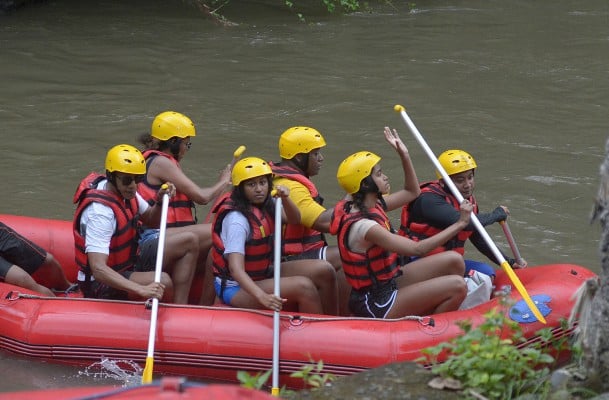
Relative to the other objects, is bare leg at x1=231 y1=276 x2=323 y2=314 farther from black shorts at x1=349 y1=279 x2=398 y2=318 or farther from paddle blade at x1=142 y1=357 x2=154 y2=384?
paddle blade at x1=142 y1=357 x2=154 y2=384

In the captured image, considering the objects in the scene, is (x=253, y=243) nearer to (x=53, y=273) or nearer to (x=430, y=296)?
(x=430, y=296)

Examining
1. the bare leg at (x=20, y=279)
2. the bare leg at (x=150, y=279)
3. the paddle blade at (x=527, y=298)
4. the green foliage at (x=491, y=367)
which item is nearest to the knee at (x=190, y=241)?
the bare leg at (x=150, y=279)

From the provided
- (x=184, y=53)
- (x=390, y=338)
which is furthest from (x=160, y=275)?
(x=184, y=53)

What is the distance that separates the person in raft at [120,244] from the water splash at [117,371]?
388 mm

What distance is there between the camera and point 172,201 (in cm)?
661

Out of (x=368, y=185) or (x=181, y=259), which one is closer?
(x=368, y=185)

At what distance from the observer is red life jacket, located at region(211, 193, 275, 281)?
232 inches

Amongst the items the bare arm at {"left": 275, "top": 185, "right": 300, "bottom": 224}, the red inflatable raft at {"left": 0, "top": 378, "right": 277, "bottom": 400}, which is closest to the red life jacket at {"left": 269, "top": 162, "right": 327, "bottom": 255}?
the bare arm at {"left": 275, "top": 185, "right": 300, "bottom": 224}

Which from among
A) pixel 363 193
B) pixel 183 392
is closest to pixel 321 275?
pixel 363 193

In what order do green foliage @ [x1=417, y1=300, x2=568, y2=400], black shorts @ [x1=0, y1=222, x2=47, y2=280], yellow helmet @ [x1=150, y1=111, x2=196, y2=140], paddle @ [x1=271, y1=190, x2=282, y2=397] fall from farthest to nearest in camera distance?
yellow helmet @ [x1=150, y1=111, x2=196, y2=140]
black shorts @ [x1=0, y1=222, x2=47, y2=280]
paddle @ [x1=271, y1=190, x2=282, y2=397]
green foliage @ [x1=417, y1=300, x2=568, y2=400]

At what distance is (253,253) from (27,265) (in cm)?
147

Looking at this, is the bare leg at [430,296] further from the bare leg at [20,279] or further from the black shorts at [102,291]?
the bare leg at [20,279]

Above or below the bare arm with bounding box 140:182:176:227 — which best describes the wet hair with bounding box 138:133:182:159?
above

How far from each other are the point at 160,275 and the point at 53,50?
804 cm
